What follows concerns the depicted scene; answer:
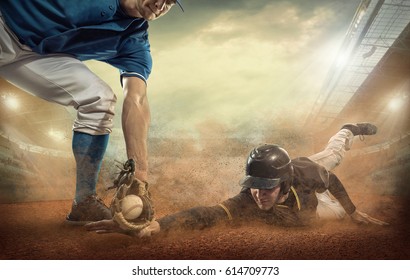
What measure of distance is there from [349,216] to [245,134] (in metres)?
0.96

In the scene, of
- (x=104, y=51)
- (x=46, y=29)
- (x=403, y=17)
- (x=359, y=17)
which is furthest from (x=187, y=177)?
(x=403, y=17)

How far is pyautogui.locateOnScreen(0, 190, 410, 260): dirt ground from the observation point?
223 cm

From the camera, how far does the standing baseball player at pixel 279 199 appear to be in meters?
2.38

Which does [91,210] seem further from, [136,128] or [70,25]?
[70,25]

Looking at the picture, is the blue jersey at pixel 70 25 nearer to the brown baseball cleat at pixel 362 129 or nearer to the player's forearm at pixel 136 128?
the player's forearm at pixel 136 128

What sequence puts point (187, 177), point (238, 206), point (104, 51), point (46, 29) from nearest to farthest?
point (46, 29), point (104, 51), point (238, 206), point (187, 177)

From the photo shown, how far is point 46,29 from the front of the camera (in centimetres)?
201

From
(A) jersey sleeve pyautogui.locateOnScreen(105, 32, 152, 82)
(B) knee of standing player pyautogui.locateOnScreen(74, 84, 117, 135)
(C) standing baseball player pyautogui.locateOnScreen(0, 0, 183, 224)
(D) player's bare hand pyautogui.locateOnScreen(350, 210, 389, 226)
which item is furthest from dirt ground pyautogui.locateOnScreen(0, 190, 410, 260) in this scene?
(A) jersey sleeve pyautogui.locateOnScreen(105, 32, 152, 82)

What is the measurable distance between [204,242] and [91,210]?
0.75m

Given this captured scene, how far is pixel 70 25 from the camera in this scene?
6.72 ft

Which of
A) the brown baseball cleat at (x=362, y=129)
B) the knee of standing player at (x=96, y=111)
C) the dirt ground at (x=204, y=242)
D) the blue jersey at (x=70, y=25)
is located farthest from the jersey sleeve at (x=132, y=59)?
the brown baseball cleat at (x=362, y=129)

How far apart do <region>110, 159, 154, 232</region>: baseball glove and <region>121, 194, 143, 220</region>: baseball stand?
0.06ft

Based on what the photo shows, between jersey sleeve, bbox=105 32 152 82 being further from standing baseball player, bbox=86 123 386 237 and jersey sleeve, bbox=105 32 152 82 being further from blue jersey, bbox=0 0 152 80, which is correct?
standing baseball player, bbox=86 123 386 237

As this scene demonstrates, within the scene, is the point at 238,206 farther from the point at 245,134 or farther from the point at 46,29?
the point at 46,29
